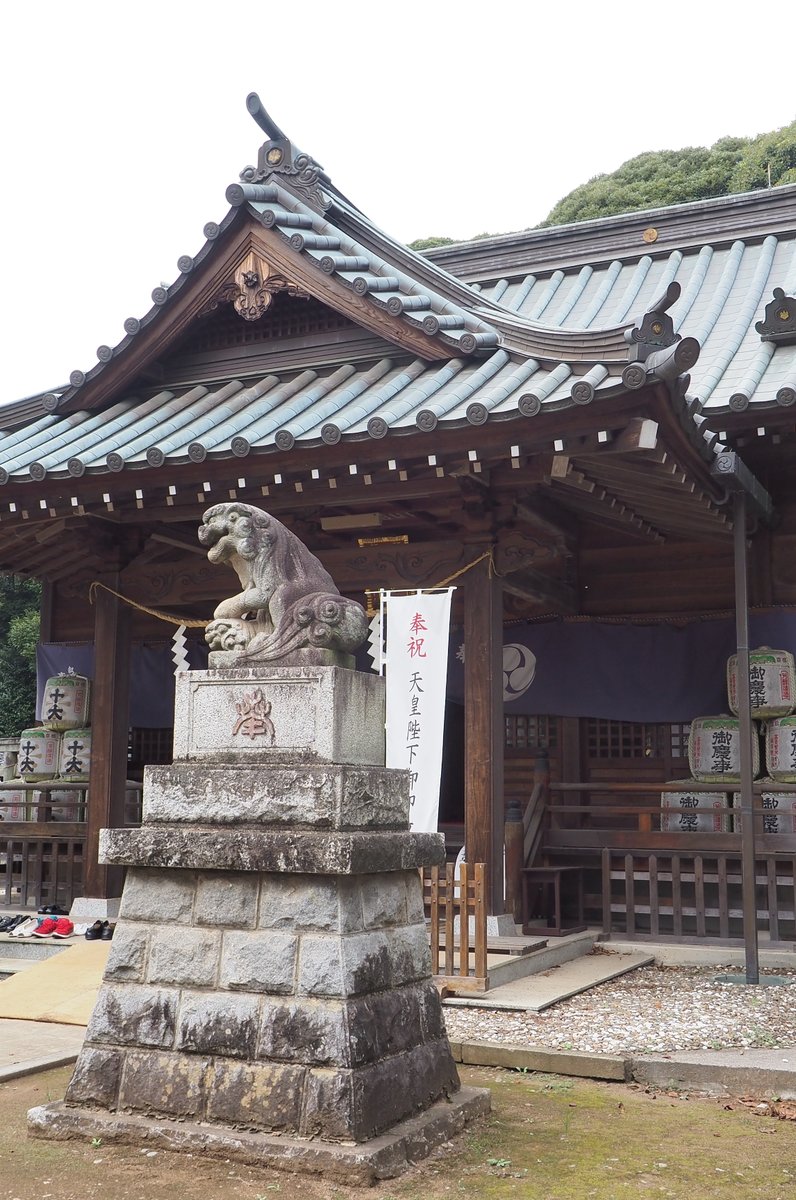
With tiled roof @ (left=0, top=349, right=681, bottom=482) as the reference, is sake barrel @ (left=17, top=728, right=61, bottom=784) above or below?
below

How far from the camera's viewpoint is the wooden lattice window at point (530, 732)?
12469mm

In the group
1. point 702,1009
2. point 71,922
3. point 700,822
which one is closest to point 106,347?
point 71,922

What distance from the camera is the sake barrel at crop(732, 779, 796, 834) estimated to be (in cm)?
1020

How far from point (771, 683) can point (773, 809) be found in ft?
3.85

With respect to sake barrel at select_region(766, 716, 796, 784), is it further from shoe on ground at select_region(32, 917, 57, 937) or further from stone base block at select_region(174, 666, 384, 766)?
shoe on ground at select_region(32, 917, 57, 937)

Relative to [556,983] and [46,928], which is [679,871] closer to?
[556,983]

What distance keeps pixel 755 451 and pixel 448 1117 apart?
7669mm

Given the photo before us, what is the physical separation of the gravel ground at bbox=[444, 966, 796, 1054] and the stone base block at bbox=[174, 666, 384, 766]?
2593 millimetres

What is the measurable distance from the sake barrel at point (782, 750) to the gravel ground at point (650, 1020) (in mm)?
2126

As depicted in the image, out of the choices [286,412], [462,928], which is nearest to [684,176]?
[286,412]

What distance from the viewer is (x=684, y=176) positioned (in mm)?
32656

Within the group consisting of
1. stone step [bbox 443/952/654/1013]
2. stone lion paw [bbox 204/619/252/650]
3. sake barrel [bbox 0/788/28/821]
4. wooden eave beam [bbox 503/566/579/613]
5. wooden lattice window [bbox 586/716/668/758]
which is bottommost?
stone step [bbox 443/952/654/1013]

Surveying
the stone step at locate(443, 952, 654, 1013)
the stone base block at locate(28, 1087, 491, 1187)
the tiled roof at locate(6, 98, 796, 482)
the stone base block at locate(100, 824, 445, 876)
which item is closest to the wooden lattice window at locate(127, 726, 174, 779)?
the tiled roof at locate(6, 98, 796, 482)

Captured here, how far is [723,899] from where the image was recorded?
9992 mm
